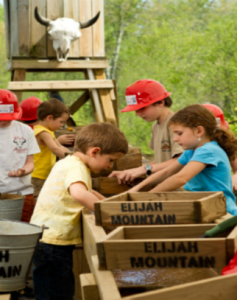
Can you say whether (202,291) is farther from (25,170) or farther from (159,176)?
(25,170)

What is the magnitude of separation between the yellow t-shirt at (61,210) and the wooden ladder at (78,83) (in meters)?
5.06

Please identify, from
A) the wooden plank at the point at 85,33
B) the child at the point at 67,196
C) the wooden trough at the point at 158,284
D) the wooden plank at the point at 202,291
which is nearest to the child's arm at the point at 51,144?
the child at the point at 67,196

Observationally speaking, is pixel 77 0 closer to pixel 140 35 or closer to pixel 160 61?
pixel 160 61

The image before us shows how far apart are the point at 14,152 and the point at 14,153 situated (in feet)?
0.04

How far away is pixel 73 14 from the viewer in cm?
809

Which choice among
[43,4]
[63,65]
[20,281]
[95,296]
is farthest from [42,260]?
[43,4]

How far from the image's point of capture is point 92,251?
91.5 inches

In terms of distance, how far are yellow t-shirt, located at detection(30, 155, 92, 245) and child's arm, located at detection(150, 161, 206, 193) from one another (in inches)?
21.0

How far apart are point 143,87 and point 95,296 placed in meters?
2.61

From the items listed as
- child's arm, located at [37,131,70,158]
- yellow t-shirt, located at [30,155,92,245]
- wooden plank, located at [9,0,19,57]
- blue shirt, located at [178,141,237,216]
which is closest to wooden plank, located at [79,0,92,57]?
wooden plank, located at [9,0,19,57]

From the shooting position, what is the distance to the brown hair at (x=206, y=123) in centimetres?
319

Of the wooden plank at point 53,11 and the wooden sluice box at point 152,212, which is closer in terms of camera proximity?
the wooden sluice box at point 152,212

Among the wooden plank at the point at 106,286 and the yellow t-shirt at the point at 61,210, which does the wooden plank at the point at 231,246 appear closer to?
the wooden plank at the point at 106,286

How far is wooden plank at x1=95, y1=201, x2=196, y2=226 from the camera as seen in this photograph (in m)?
2.29
